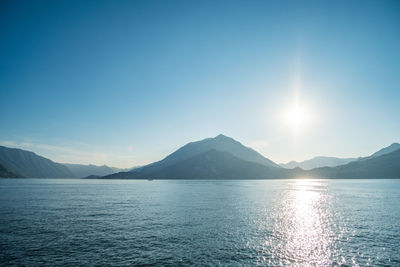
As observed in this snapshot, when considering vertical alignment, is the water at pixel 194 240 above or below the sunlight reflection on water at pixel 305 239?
above

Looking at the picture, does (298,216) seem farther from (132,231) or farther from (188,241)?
(132,231)

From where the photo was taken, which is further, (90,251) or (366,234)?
(366,234)

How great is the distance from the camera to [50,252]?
3631cm

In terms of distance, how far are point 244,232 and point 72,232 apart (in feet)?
124

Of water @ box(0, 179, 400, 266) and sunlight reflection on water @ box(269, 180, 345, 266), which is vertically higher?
water @ box(0, 179, 400, 266)

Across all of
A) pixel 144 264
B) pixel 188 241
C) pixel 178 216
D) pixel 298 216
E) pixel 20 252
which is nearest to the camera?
pixel 144 264

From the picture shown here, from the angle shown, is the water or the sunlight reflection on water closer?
the water

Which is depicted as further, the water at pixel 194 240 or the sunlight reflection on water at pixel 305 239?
the sunlight reflection on water at pixel 305 239

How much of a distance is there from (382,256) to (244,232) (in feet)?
80.4

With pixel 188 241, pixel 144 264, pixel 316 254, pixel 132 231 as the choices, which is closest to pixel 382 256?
pixel 316 254

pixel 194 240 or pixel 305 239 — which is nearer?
pixel 194 240

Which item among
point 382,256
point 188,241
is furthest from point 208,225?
point 382,256

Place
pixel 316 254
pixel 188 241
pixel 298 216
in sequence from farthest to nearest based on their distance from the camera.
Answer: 1. pixel 298 216
2. pixel 188 241
3. pixel 316 254

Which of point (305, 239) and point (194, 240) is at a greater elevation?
point (194, 240)
